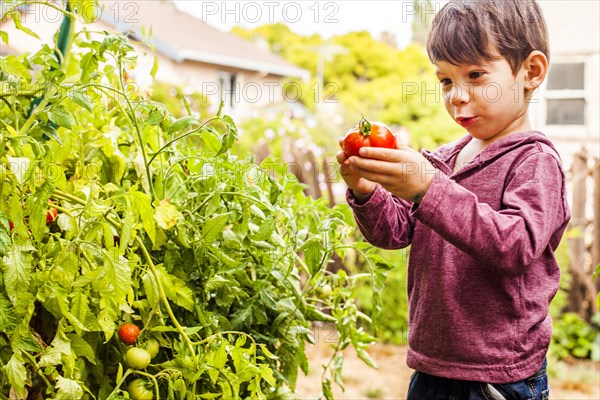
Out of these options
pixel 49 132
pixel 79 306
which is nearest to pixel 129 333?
pixel 79 306

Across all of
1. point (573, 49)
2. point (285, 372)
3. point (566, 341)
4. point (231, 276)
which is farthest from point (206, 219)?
point (573, 49)

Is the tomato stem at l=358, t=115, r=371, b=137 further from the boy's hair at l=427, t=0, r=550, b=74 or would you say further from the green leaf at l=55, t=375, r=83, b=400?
the green leaf at l=55, t=375, r=83, b=400

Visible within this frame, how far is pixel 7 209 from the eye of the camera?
1080 millimetres

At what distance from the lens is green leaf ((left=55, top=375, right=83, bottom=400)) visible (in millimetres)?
1030

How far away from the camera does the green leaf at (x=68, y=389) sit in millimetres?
1030

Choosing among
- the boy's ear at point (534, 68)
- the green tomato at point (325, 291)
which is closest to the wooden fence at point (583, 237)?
the green tomato at point (325, 291)

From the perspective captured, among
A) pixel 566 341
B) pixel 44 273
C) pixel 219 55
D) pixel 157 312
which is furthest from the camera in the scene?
pixel 219 55

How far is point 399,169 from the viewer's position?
1121 mm

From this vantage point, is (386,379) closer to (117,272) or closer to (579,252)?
(579,252)

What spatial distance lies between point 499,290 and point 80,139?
0.80 m

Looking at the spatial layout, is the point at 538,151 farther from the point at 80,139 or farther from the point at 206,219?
the point at 80,139

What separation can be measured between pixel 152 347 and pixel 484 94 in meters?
0.72

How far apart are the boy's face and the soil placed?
2304mm

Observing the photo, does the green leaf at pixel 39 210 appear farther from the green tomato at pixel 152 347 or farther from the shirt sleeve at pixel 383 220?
the shirt sleeve at pixel 383 220
